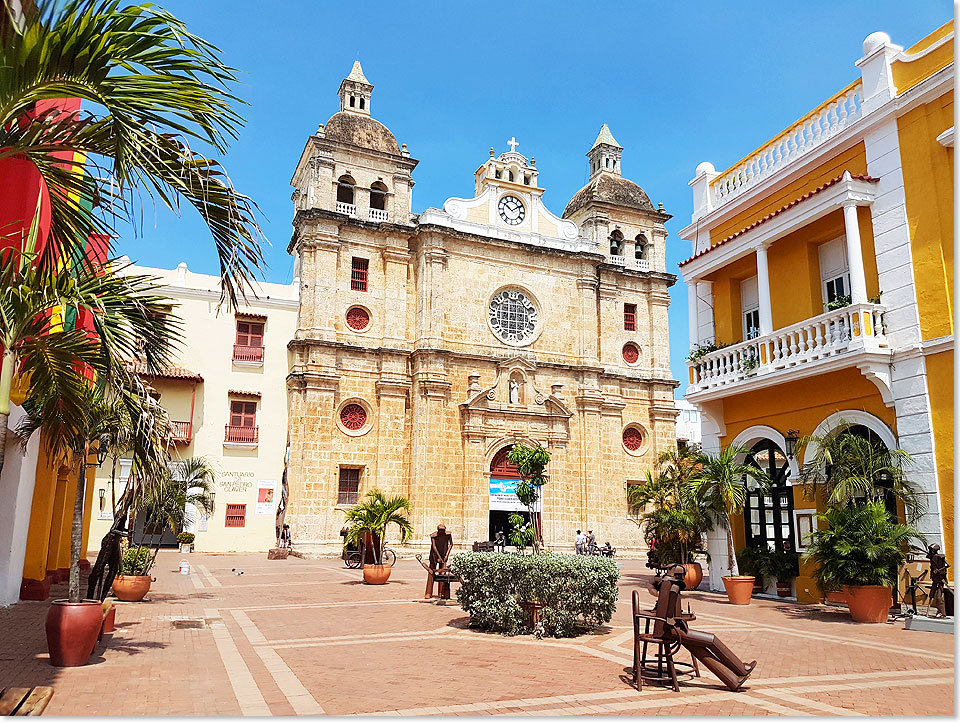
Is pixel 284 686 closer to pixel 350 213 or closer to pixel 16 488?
pixel 16 488

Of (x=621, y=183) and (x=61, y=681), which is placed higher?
(x=621, y=183)

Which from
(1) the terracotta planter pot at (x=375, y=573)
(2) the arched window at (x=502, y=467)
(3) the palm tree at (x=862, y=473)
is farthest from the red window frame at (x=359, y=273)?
(3) the palm tree at (x=862, y=473)

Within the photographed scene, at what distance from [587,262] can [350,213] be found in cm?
1094

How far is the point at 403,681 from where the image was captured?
23.3ft

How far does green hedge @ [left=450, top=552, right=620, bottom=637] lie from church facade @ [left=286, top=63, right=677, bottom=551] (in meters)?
17.2

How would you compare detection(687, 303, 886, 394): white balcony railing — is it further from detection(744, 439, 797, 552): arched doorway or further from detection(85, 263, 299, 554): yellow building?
detection(85, 263, 299, 554): yellow building

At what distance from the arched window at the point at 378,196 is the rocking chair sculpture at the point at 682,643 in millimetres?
26606

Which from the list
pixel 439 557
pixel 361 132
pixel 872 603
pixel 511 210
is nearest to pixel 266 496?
pixel 439 557

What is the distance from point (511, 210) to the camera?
109ft

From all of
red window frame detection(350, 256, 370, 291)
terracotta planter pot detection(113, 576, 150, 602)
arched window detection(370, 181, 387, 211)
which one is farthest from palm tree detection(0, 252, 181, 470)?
arched window detection(370, 181, 387, 211)

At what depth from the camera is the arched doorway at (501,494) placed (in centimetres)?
2964

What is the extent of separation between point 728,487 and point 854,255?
5.07m

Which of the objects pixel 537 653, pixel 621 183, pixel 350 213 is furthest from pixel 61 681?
pixel 621 183

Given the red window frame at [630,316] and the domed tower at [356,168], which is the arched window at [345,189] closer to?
the domed tower at [356,168]
